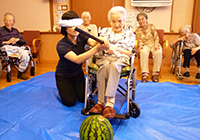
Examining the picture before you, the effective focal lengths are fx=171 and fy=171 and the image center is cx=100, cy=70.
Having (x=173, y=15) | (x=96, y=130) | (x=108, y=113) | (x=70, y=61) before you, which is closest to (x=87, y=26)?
(x=70, y=61)

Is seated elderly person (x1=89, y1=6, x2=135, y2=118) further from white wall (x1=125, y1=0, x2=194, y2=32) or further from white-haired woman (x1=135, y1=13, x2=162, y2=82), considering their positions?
white wall (x1=125, y1=0, x2=194, y2=32)

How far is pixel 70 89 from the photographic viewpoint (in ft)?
6.95

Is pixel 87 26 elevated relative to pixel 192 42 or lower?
elevated

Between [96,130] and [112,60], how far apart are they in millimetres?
906

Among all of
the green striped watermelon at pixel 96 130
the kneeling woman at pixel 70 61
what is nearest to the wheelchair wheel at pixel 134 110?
the green striped watermelon at pixel 96 130

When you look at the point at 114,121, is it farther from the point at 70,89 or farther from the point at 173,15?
the point at 173,15

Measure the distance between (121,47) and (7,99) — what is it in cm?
164

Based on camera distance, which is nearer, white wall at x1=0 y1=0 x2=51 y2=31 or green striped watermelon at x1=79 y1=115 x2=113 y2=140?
green striped watermelon at x1=79 y1=115 x2=113 y2=140

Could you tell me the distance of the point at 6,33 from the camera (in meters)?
3.34

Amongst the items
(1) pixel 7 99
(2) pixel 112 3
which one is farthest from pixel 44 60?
(1) pixel 7 99

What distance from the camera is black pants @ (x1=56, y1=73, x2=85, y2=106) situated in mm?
2072

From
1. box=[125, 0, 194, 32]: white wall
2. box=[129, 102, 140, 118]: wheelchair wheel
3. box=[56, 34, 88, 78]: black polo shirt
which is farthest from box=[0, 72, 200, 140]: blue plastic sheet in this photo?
box=[125, 0, 194, 32]: white wall

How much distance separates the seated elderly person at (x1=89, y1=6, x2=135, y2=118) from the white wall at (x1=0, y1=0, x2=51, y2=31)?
3.38 metres

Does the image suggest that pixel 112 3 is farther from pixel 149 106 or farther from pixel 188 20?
pixel 149 106
